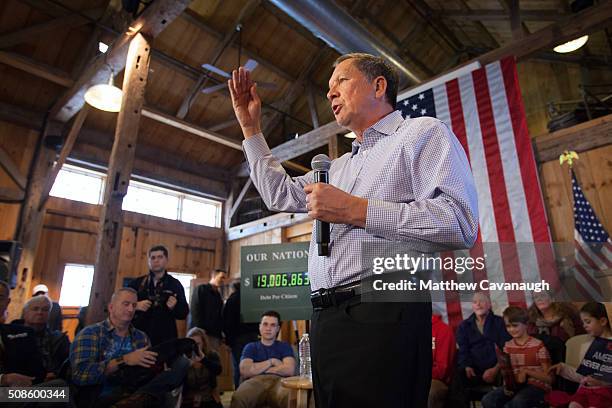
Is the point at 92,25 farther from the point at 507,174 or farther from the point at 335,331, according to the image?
the point at 335,331

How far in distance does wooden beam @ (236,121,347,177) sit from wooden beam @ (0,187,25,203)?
374 centimetres

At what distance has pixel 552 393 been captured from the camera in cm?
264

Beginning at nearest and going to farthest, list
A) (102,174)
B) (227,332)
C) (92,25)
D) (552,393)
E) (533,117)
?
(552,393), (227,332), (92,25), (102,174), (533,117)

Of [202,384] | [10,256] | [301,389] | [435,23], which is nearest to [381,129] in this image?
[301,389]

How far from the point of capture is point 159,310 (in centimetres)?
331

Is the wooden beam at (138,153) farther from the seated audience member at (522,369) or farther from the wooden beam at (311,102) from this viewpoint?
the seated audience member at (522,369)

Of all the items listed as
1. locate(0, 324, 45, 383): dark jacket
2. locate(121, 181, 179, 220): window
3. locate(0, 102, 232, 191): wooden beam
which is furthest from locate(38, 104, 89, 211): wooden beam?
locate(0, 324, 45, 383): dark jacket

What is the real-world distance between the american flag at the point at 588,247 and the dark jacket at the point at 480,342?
2.88 feet

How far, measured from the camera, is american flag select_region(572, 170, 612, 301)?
3.55 meters

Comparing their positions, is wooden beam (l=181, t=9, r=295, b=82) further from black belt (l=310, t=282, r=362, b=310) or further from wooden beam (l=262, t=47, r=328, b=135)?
black belt (l=310, t=282, r=362, b=310)

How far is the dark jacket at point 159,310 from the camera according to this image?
3232 millimetres

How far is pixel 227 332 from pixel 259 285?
0.65 meters

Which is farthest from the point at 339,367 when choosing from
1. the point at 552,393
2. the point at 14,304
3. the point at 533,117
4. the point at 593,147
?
the point at 533,117

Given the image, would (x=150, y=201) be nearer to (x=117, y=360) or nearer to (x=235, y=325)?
(x=235, y=325)
